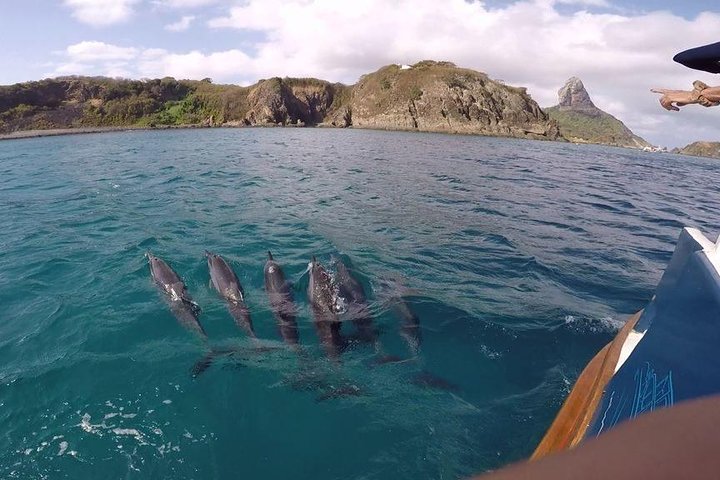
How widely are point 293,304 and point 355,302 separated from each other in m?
1.42

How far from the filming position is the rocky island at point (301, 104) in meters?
107

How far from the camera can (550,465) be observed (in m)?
1.07

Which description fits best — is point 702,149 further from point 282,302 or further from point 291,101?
point 282,302

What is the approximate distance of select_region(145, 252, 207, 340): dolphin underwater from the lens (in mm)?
9222

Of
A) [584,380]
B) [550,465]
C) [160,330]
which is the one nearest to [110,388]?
[160,330]

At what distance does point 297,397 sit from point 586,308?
277 inches

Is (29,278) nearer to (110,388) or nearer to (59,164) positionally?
(110,388)

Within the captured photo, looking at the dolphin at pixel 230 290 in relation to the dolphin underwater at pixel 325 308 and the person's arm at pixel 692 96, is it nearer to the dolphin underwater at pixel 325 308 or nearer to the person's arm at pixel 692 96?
the dolphin underwater at pixel 325 308

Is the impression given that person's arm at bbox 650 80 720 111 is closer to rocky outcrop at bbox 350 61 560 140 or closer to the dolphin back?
the dolphin back

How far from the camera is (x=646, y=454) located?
3.42 feet

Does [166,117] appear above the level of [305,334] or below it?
above

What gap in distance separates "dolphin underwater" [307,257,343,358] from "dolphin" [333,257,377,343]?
23cm

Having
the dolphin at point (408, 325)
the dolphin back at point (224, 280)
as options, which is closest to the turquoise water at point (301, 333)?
the dolphin at point (408, 325)

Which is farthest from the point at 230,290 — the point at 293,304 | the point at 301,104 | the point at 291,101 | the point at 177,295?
the point at 301,104
